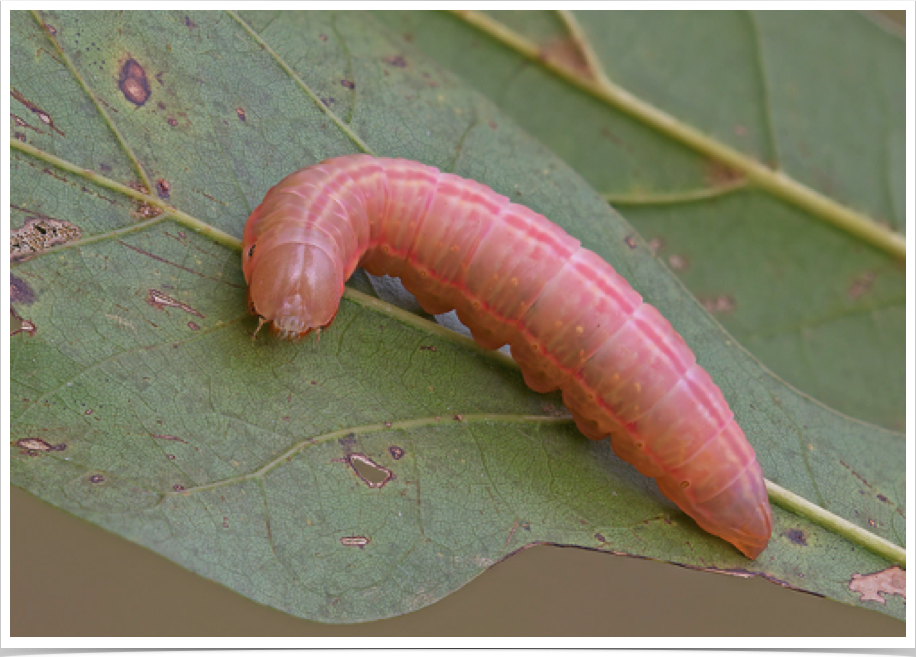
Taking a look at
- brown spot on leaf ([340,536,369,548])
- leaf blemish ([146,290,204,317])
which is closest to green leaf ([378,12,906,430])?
leaf blemish ([146,290,204,317])

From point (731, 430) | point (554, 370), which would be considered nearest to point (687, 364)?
point (731, 430)

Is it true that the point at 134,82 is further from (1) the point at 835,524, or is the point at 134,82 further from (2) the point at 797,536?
A: (1) the point at 835,524

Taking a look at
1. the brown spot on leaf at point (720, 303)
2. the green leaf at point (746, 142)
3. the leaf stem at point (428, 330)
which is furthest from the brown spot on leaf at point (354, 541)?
the brown spot on leaf at point (720, 303)

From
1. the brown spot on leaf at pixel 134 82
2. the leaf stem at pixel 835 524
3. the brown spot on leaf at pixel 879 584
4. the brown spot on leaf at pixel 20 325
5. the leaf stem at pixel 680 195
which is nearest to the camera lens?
the brown spot on leaf at pixel 20 325

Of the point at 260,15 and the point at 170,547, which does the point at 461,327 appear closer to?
the point at 170,547

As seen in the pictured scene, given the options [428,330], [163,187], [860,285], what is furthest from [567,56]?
[163,187]

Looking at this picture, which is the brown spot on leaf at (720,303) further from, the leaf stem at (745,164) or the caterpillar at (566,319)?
the caterpillar at (566,319)

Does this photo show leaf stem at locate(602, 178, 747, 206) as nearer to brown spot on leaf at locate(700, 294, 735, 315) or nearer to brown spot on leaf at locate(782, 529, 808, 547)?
brown spot on leaf at locate(700, 294, 735, 315)
